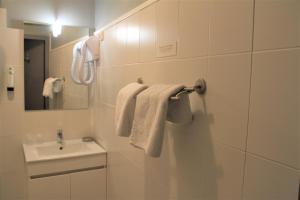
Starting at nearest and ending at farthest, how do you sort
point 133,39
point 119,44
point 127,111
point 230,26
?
1. point 230,26
2. point 127,111
3. point 133,39
4. point 119,44

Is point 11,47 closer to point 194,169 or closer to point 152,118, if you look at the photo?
point 152,118

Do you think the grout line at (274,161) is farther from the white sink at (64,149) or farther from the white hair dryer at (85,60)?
the white hair dryer at (85,60)

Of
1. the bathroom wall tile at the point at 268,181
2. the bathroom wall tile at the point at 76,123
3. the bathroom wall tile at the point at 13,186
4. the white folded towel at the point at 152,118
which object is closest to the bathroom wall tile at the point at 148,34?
the white folded towel at the point at 152,118

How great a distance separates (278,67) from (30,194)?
1.81 meters

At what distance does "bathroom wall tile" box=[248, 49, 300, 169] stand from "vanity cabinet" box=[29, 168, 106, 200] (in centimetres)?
151

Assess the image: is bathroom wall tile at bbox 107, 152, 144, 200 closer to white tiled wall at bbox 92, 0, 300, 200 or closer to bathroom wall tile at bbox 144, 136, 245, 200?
white tiled wall at bbox 92, 0, 300, 200

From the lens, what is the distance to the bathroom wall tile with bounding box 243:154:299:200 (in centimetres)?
68

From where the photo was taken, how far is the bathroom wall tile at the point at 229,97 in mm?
807

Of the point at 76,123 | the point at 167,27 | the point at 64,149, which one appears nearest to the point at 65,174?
the point at 64,149

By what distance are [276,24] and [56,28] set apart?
2021 millimetres

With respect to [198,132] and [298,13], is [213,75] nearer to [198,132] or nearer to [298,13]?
[198,132]

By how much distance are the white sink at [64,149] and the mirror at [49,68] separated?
33cm

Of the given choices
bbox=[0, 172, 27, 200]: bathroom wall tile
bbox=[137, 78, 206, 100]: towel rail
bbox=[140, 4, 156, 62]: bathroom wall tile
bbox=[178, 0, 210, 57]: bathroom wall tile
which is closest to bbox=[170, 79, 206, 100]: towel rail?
bbox=[137, 78, 206, 100]: towel rail

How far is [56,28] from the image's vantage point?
2.26 metres
